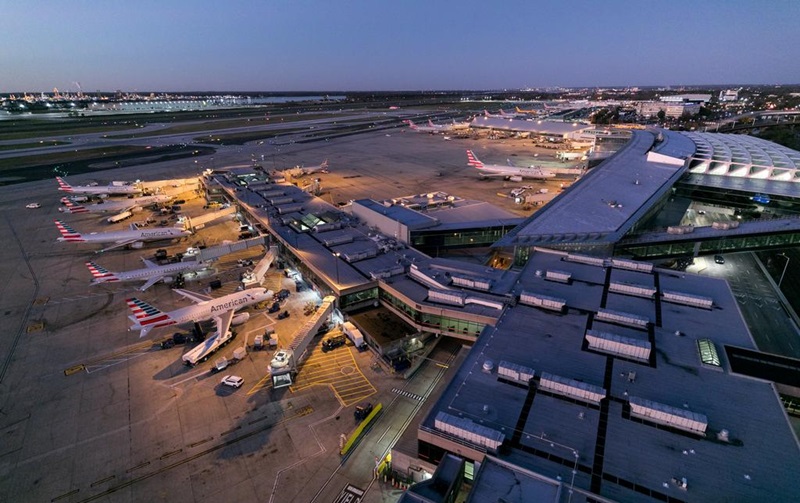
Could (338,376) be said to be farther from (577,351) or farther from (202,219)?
(202,219)

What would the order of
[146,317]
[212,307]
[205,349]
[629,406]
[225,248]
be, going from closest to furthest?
[629,406]
[146,317]
[205,349]
[212,307]
[225,248]

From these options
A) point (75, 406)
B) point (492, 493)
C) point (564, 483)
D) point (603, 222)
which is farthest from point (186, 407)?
point (603, 222)

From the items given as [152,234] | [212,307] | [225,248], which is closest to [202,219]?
[152,234]

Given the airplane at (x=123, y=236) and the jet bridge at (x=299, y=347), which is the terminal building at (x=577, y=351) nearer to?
the jet bridge at (x=299, y=347)

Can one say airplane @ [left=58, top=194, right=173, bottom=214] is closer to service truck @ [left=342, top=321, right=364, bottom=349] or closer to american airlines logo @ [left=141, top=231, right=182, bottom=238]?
american airlines logo @ [left=141, top=231, right=182, bottom=238]

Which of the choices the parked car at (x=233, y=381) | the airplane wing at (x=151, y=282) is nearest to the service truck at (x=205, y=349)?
the parked car at (x=233, y=381)

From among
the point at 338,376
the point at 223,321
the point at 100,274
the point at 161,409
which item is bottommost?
the point at 161,409
